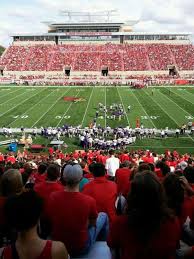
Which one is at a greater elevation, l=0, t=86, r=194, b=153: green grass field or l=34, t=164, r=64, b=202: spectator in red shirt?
l=34, t=164, r=64, b=202: spectator in red shirt

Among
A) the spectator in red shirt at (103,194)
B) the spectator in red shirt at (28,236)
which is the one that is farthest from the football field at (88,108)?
the spectator in red shirt at (28,236)

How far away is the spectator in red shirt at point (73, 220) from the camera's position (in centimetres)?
430

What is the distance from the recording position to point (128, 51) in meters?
84.5

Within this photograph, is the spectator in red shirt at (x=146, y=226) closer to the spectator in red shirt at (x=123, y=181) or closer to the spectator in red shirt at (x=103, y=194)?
the spectator in red shirt at (x=103, y=194)

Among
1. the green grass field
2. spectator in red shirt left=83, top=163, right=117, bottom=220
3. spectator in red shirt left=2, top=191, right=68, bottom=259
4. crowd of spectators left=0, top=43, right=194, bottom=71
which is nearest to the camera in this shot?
spectator in red shirt left=2, top=191, right=68, bottom=259

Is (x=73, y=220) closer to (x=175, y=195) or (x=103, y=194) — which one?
(x=175, y=195)

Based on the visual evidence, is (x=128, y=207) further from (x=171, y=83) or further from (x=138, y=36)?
(x=138, y=36)

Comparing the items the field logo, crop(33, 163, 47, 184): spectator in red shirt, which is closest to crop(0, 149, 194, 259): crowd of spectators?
crop(33, 163, 47, 184): spectator in red shirt

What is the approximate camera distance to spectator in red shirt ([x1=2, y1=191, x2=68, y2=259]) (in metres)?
3.12

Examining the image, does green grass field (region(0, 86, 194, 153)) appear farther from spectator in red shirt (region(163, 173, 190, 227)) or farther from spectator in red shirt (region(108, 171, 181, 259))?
spectator in red shirt (region(108, 171, 181, 259))

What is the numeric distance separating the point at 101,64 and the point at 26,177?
7297cm

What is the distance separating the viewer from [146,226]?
3.33 metres

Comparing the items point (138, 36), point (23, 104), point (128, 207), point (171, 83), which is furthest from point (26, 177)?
point (138, 36)

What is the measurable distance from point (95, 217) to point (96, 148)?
18903mm
